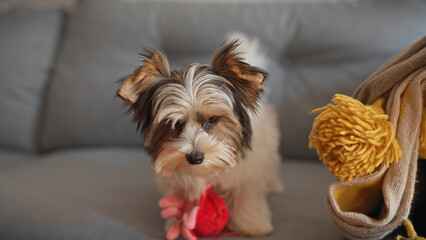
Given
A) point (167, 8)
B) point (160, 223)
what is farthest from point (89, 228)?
point (167, 8)

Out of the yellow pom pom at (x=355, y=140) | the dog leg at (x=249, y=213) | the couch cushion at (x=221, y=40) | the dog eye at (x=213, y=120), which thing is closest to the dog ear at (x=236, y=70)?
the dog eye at (x=213, y=120)

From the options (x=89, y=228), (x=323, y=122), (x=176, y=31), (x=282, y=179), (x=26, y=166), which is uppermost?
(x=323, y=122)

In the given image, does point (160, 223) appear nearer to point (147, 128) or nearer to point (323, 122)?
point (147, 128)

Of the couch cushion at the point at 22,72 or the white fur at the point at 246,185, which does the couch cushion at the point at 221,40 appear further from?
the white fur at the point at 246,185

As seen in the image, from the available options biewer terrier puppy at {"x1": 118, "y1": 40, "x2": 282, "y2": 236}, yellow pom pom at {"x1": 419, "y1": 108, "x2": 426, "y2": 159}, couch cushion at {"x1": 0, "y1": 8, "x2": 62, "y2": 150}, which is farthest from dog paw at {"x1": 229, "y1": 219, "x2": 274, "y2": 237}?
couch cushion at {"x1": 0, "y1": 8, "x2": 62, "y2": 150}

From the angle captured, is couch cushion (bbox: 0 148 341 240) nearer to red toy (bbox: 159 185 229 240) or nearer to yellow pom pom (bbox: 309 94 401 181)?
red toy (bbox: 159 185 229 240)

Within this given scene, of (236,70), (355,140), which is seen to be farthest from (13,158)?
(355,140)

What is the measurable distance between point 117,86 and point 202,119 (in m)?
1.13

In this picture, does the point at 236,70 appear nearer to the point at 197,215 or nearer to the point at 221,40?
the point at 197,215

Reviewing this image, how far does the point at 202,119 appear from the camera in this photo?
1.23 metres

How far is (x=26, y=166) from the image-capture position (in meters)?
2.07

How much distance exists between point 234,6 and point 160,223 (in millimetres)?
1362

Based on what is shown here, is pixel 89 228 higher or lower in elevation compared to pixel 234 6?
lower

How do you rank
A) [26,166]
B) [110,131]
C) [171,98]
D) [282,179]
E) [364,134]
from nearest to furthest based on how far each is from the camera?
1. [364,134]
2. [171,98]
3. [282,179]
4. [26,166]
5. [110,131]
